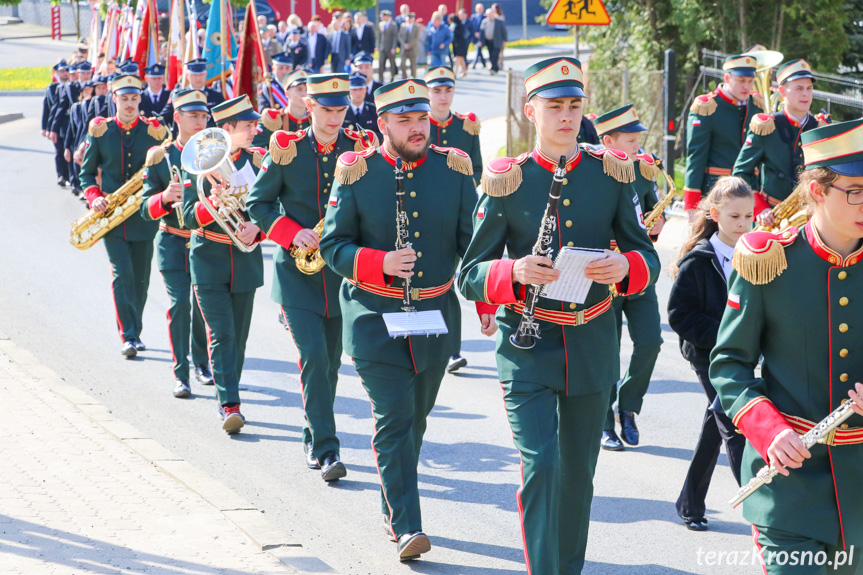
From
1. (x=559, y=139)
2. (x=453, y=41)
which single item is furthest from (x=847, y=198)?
(x=453, y=41)

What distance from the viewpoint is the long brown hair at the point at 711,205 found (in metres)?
6.32

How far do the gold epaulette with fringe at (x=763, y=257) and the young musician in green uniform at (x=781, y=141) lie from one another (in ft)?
21.0

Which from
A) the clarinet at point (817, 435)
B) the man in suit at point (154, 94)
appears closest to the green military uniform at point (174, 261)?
the clarinet at point (817, 435)

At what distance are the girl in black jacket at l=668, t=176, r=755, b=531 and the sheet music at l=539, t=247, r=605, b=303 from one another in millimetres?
1205

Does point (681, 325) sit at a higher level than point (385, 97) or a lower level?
lower

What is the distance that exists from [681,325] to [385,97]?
1.95 metres

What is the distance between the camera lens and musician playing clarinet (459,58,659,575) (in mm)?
5133

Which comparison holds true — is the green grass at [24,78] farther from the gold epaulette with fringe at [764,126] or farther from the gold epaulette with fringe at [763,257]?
the gold epaulette with fringe at [763,257]

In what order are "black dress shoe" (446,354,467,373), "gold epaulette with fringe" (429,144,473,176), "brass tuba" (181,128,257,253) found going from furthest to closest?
"black dress shoe" (446,354,467,373) < "brass tuba" (181,128,257,253) < "gold epaulette with fringe" (429,144,473,176)

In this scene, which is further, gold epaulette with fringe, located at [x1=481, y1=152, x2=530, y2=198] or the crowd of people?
gold epaulette with fringe, located at [x1=481, y1=152, x2=530, y2=198]

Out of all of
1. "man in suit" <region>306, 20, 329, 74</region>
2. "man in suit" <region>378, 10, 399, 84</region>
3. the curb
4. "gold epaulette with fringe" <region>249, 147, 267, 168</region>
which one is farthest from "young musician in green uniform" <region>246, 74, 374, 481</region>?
"man in suit" <region>378, 10, 399, 84</region>

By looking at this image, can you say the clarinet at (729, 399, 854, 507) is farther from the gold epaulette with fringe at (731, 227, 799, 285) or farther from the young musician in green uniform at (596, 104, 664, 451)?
the young musician in green uniform at (596, 104, 664, 451)

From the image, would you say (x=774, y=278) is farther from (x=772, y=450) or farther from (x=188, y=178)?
(x=188, y=178)

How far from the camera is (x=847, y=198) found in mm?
4062
